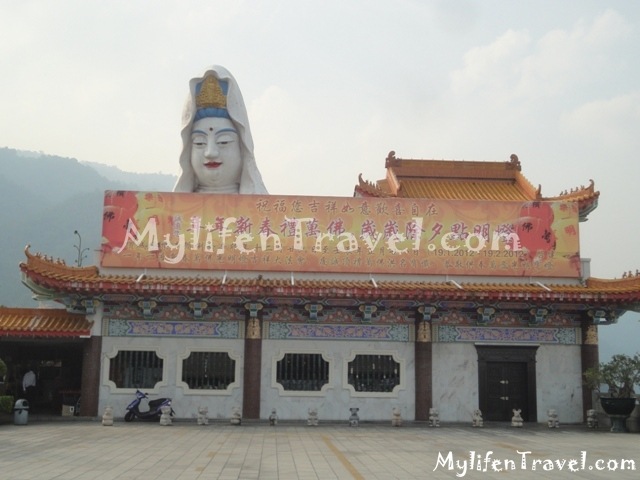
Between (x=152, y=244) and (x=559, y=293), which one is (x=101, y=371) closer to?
(x=152, y=244)

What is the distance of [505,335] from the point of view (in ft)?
73.4

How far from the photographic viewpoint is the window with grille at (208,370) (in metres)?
21.8

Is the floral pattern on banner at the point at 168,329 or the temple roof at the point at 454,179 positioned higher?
the temple roof at the point at 454,179

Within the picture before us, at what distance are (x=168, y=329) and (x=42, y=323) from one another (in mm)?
3726

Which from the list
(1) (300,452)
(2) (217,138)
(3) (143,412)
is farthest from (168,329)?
(1) (300,452)

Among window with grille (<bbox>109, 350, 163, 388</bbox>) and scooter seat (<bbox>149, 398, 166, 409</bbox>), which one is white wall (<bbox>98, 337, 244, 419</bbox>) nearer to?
window with grille (<bbox>109, 350, 163, 388</bbox>)

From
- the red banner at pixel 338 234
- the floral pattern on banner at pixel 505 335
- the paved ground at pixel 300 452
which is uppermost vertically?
the red banner at pixel 338 234

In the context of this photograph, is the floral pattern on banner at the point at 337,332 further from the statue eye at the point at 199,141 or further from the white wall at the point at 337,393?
the statue eye at the point at 199,141

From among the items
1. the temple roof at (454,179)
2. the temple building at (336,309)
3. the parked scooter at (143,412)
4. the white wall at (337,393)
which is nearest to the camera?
the parked scooter at (143,412)

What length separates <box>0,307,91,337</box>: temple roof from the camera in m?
20.7

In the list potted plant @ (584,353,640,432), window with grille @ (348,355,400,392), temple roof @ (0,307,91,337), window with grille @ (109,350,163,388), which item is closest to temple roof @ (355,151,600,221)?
window with grille @ (348,355,400,392)

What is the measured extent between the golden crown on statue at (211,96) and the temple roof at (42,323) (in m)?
8.43

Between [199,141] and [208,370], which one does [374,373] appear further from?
[199,141]

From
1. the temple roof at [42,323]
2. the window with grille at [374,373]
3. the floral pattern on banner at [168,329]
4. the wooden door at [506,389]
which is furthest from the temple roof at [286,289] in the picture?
the wooden door at [506,389]
